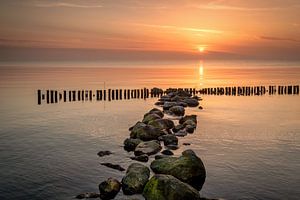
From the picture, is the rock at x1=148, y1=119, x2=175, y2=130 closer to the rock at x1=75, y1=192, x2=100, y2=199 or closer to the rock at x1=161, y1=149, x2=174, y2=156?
the rock at x1=161, y1=149, x2=174, y2=156

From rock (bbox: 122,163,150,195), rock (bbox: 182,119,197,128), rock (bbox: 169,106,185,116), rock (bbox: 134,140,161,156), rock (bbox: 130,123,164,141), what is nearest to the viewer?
rock (bbox: 122,163,150,195)

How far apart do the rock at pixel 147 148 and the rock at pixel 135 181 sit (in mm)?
5670

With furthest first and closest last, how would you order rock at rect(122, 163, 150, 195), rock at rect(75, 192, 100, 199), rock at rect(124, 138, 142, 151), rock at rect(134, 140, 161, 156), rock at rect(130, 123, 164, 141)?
1. rock at rect(130, 123, 164, 141)
2. rock at rect(124, 138, 142, 151)
3. rock at rect(134, 140, 161, 156)
4. rock at rect(122, 163, 150, 195)
5. rock at rect(75, 192, 100, 199)

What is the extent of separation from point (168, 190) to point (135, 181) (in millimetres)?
2601

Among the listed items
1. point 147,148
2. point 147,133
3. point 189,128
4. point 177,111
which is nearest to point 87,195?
point 147,148

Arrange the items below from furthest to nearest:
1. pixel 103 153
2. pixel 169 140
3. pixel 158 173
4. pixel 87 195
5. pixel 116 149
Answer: pixel 169 140, pixel 116 149, pixel 103 153, pixel 158 173, pixel 87 195

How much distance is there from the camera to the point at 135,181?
733 inches

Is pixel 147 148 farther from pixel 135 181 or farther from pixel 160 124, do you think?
pixel 160 124

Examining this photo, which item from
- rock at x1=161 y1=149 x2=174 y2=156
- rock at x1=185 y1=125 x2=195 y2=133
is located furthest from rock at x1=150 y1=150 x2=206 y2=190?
rock at x1=185 y1=125 x2=195 y2=133

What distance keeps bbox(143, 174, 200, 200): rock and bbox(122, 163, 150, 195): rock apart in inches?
41.7

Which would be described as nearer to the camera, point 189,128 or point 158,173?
point 158,173

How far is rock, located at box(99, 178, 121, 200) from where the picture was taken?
17.8 meters

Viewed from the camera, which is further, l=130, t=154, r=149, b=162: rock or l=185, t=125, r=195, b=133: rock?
l=185, t=125, r=195, b=133: rock

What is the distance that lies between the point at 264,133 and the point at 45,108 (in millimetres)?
29304
